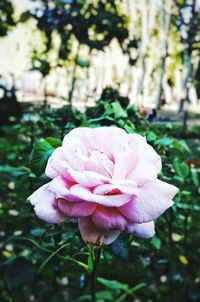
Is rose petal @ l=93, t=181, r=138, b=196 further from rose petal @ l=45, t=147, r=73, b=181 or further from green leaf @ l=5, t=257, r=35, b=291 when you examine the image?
green leaf @ l=5, t=257, r=35, b=291

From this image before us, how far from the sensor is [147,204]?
2.08ft

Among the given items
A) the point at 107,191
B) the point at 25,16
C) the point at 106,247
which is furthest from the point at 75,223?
the point at 25,16

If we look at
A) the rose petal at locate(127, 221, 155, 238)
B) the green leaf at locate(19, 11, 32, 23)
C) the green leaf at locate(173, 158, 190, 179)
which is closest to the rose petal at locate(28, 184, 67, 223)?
the rose petal at locate(127, 221, 155, 238)

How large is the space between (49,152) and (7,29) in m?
1.89

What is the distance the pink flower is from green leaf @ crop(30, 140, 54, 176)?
0.30 m

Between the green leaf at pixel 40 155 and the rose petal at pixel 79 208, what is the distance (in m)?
0.37

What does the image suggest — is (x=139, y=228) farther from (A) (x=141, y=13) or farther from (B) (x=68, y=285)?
(A) (x=141, y=13)

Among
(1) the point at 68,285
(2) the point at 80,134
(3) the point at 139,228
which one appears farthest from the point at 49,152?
(1) the point at 68,285

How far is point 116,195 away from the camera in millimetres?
620

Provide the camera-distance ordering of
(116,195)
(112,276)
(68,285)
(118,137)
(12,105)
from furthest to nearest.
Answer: (12,105) < (68,285) < (112,276) < (118,137) < (116,195)

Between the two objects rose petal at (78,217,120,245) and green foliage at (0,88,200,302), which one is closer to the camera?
rose petal at (78,217,120,245)

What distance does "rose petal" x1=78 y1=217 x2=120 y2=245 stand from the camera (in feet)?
2.14

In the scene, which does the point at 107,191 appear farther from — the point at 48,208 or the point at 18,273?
the point at 18,273

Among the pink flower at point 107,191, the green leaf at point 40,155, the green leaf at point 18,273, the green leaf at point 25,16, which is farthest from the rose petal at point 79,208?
the green leaf at point 25,16
